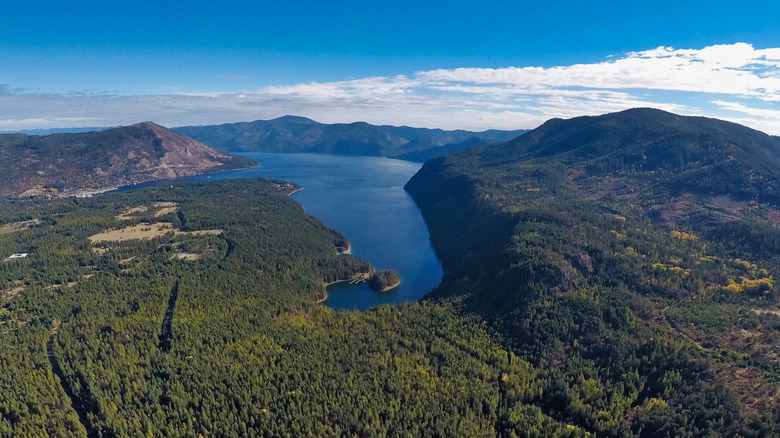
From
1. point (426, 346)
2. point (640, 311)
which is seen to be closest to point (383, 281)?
point (426, 346)

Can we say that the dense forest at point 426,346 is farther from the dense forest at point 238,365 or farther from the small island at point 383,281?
the small island at point 383,281

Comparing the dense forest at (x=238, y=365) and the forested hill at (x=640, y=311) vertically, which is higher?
the forested hill at (x=640, y=311)

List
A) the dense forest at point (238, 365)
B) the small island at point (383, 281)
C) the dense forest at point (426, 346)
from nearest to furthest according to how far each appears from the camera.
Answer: the dense forest at point (426, 346) → the dense forest at point (238, 365) → the small island at point (383, 281)

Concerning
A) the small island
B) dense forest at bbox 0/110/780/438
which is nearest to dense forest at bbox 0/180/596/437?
dense forest at bbox 0/110/780/438

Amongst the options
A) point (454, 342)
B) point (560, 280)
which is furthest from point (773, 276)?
point (454, 342)

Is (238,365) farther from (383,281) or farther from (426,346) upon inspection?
(383,281)

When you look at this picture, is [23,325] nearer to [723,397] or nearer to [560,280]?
[560,280]

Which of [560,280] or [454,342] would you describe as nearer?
[454,342]

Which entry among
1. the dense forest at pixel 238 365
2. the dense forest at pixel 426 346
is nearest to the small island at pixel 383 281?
the dense forest at pixel 426 346
